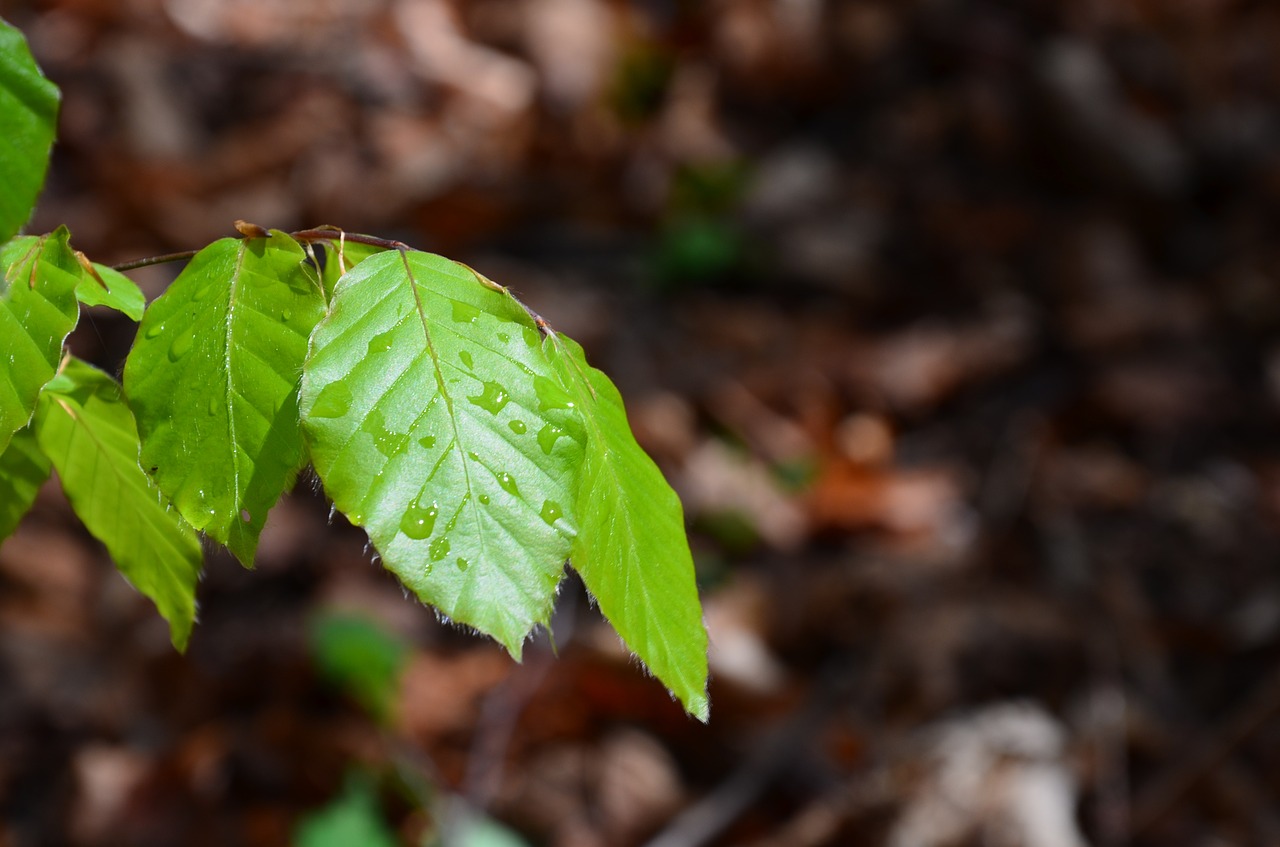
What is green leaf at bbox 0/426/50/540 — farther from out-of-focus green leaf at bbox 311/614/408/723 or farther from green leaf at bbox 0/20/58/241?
out-of-focus green leaf at bbox 311/614/408/723

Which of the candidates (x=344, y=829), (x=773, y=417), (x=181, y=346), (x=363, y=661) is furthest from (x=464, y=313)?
(x=773, y=417)

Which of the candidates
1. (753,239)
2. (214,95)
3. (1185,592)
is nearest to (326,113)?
(214,95)

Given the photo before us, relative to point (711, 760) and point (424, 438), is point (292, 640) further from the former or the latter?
point (424, 438)

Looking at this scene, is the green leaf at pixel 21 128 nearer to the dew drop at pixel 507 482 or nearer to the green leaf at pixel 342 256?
the green leaf at pixel 342 256

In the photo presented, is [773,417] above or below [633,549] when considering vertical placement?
below

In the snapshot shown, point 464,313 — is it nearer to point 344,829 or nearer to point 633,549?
point 633,549
